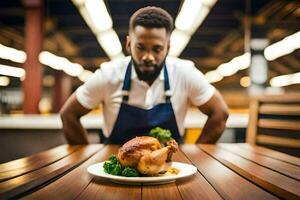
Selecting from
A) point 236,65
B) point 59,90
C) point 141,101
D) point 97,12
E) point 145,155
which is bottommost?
point 145,155

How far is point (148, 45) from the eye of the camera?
1.44 metres

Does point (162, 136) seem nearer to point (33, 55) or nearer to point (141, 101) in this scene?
point (141, 101)

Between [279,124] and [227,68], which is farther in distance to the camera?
[227,68]

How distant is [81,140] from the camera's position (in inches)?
78.9

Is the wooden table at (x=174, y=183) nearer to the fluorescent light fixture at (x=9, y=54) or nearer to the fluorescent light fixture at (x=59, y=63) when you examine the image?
the fluorescent light fixture at (x=9, y=54)

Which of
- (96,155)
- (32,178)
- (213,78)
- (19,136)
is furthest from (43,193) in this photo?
(213,78)

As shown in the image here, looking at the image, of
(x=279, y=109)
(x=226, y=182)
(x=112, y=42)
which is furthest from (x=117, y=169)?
(x=112, y=42)

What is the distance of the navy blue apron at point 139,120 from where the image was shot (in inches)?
73.7

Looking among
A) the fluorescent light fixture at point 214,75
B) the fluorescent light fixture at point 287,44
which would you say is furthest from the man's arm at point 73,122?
the fluorescent light fixture at point 214,75

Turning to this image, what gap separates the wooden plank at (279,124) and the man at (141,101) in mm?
242

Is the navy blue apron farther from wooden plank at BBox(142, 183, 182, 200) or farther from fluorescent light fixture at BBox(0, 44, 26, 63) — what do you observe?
fluorescent light fixture at BBox(0, 44, 26, 63)

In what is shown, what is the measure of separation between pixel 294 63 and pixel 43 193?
13220 mm

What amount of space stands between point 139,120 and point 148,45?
Answer: 0.55 metres

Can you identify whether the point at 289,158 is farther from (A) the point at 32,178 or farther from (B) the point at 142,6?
(A) the point at 32,178
